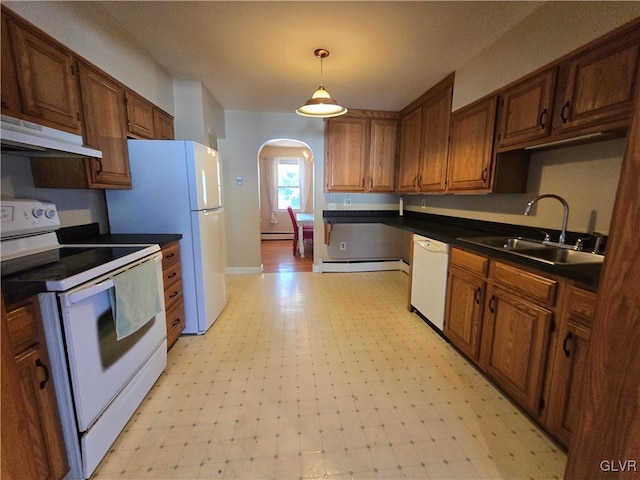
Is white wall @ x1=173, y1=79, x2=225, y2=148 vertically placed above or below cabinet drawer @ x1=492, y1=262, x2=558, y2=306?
above

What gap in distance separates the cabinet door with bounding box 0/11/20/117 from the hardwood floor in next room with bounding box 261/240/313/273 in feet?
10.7

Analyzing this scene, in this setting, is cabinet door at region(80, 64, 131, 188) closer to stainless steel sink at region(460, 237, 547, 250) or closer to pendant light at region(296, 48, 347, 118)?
pendant light at region(296, 48, 347, 118)

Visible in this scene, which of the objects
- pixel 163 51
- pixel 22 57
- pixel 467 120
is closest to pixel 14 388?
pixel 22 57

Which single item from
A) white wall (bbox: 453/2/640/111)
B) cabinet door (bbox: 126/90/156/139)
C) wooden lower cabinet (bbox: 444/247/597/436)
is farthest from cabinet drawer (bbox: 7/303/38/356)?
white wall (bbox: 453/2/640/111)

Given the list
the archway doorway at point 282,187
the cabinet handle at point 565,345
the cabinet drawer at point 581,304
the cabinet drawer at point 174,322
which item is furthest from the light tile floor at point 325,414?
the archway doorway at point 282,187

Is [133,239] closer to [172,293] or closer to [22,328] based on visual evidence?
[172,293]

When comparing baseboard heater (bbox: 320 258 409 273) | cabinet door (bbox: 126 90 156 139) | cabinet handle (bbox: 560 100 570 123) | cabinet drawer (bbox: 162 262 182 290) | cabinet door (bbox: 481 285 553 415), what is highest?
cabinet door (bbox: 126 90 156 139)

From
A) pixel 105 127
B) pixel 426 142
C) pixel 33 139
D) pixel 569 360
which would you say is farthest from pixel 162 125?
pixel 569 360

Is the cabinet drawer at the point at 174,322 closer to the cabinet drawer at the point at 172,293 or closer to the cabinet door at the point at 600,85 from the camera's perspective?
the cabinet drawer at the point at 172,293

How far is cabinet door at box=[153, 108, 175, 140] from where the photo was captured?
98.0 inches

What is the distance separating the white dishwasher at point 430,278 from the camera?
220cm

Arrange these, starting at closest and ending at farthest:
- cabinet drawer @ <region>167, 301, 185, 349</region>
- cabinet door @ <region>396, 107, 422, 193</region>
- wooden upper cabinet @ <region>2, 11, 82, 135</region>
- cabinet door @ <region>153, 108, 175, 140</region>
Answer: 1. wooden upper cabinet @ <region>2, 11, 82, 135</region>
2. cabinet drawer @ <region>167, 301, 185, 349</region>
3. cabinet door @ <region>153, 108, 175, 140</region>
4. cabinet door @ <region>396, 107, 422, 193</region>

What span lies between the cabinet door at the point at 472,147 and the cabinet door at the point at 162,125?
2806 millimetres

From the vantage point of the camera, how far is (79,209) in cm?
193
